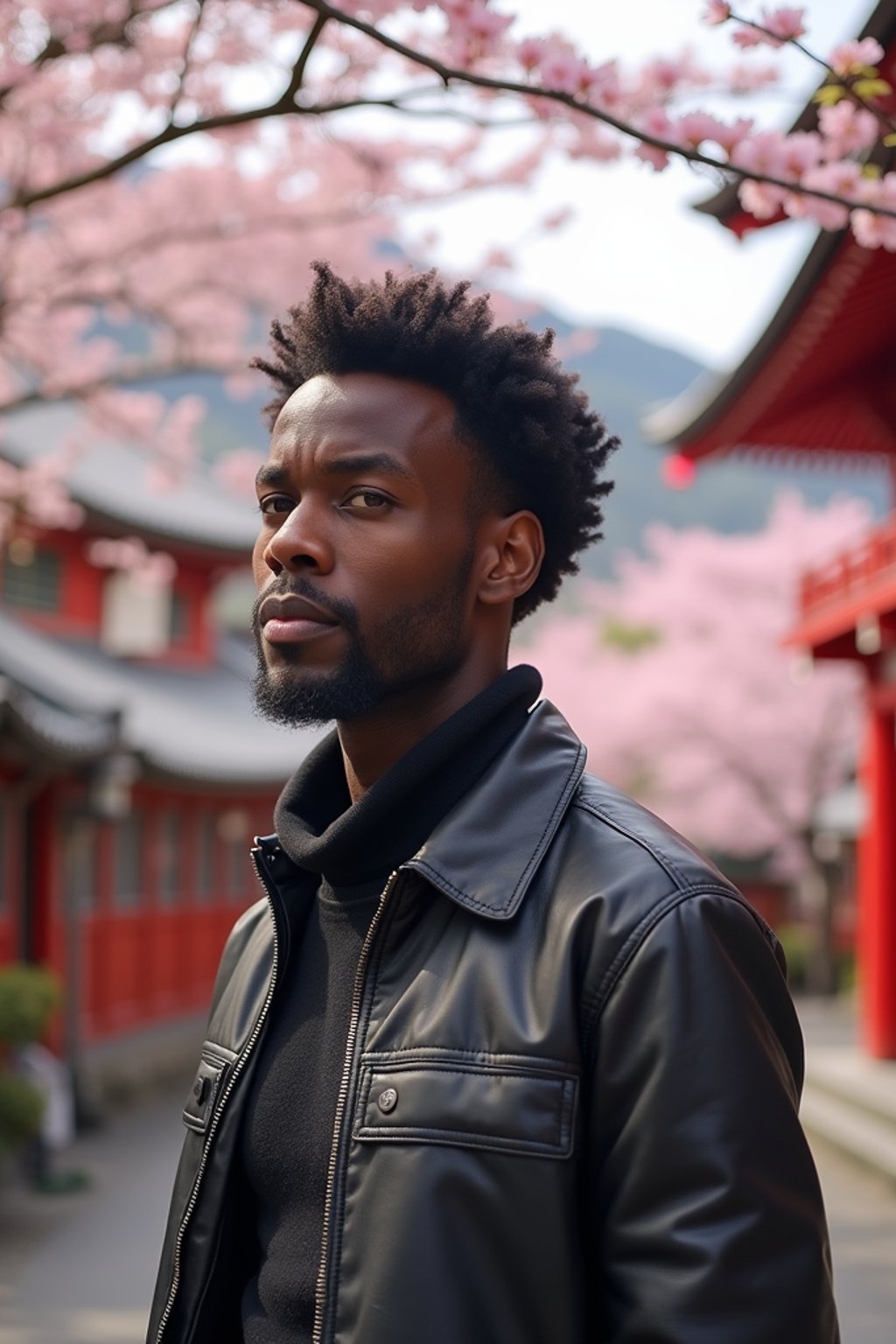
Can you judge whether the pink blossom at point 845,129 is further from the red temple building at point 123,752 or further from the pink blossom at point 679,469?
the pink blossom at point 679,469

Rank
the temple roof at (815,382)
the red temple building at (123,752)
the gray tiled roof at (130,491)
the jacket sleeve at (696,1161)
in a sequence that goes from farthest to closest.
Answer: the gray tiled roof at (130,491) < the red temple building at (123,752) < the temple roof at (815,382) < the jacket sleeve at (696,1161)

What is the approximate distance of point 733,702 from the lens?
28.1m

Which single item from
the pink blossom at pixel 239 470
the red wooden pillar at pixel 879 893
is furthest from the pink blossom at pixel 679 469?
the pink blossom at pixel 239 470

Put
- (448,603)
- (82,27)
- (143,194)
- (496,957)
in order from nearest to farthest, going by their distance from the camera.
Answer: (496,957), (448,603), (82,27), (143,194)

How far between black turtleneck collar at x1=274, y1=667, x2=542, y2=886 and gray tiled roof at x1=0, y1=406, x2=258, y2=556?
15510 mm

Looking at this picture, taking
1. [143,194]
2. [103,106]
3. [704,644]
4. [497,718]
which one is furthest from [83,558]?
[497,718]

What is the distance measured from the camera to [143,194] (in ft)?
45.1

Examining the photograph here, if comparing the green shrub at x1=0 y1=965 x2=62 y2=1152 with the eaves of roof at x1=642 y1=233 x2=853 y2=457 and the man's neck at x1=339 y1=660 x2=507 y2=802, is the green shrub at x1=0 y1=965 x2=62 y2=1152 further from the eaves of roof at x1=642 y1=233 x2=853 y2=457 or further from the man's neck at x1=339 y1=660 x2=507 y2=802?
the man's neck at x1=339 y1=660 x2=507 y2=802

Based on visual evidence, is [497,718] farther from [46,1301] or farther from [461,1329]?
[46,1301]

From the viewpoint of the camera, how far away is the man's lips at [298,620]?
71.6 inches

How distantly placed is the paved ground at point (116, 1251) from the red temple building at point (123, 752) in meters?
2.76

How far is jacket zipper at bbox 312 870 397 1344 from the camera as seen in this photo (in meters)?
1.61

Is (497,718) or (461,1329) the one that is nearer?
(461,1329)

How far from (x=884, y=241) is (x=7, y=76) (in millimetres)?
3368
